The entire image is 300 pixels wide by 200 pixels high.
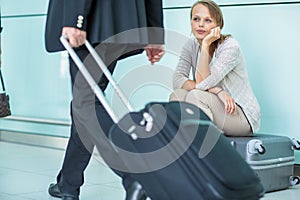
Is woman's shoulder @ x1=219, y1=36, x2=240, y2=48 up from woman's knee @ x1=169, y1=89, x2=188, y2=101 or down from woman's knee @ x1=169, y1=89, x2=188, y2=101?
up

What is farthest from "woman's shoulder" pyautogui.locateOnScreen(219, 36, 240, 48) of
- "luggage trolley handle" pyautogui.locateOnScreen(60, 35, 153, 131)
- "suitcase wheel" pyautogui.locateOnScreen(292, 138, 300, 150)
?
"luggage trolley handle" pyautogui.locateOnScreen(60, 35, 153, 131)

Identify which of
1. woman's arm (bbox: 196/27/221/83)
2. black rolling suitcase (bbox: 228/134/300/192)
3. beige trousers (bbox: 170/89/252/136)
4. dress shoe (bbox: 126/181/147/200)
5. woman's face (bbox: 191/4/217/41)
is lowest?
black rolling suitcase (bbox: 228/134/300/192)

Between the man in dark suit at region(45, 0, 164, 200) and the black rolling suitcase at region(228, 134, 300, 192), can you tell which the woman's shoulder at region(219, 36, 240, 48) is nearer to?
the black rolling suitcase at region(228, 134, 300, 192)

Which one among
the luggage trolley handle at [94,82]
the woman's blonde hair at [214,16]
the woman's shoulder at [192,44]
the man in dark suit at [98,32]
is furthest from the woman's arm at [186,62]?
the luggage trolley handle at [94,82]

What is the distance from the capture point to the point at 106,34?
2148 mm

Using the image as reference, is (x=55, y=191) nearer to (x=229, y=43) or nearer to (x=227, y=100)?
(x=227, y=100)

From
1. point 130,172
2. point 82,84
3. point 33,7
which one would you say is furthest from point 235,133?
point 33,7

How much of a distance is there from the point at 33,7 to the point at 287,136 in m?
2.28

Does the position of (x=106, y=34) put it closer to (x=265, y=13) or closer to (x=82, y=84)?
(x=82, y=84)

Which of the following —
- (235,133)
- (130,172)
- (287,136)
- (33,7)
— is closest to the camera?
(130,172)

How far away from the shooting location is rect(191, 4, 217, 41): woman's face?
324 centimetres

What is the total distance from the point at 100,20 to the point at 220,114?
3.53ft

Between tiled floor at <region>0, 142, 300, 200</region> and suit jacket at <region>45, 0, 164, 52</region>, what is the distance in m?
0.81

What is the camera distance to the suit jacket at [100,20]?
6.98ft
